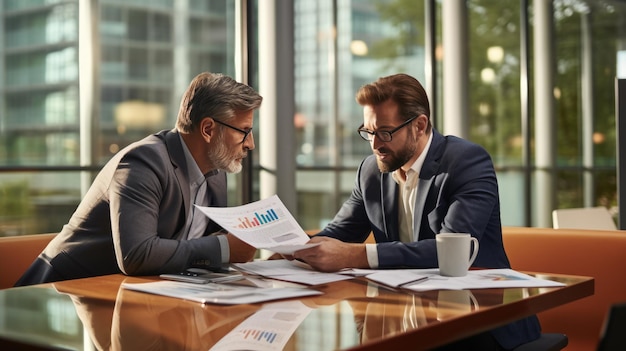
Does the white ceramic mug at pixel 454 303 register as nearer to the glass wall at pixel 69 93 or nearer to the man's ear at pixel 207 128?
the man's ear at pixel 207 128

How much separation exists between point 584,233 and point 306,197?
442 centimetres

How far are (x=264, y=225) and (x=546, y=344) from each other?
2.70 ft

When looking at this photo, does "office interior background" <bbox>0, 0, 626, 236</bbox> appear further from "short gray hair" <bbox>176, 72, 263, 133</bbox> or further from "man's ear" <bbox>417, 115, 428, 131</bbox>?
"man's ear" <bbox>417, 115, 428, 131</bbox>

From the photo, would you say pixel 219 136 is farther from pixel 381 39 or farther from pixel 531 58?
pixel 531 58

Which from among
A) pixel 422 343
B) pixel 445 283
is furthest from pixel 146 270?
pixel 422 343

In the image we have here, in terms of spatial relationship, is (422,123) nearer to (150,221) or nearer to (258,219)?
(258,219)

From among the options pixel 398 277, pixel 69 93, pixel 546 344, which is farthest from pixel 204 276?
pixel 69 93

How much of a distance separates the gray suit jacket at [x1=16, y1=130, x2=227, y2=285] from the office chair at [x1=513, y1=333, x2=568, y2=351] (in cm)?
84

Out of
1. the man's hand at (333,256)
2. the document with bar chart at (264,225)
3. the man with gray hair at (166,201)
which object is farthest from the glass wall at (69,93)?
the man's hand at (333,256)

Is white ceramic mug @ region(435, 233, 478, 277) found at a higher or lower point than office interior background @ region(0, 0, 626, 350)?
lower

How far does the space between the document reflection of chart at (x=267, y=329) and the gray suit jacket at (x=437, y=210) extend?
0.64 meters

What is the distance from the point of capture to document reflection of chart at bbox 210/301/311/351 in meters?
1.21

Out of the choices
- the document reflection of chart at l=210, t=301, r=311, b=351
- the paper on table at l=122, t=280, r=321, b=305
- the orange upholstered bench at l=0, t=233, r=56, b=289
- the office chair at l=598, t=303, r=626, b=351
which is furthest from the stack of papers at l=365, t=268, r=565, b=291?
the orange upholstered bench at l=0, t=233, r=56, b=289

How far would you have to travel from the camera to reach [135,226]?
2076 mm
